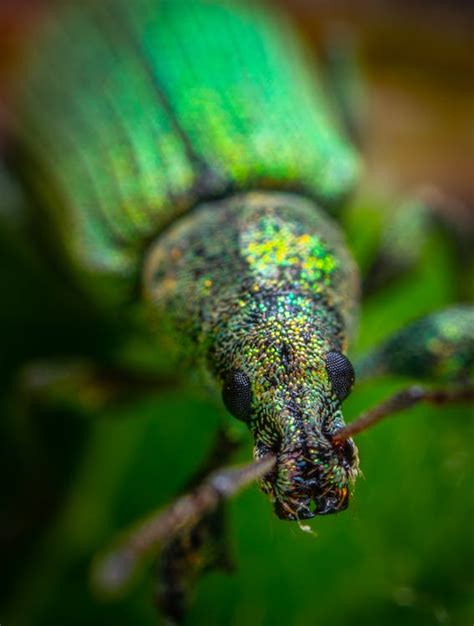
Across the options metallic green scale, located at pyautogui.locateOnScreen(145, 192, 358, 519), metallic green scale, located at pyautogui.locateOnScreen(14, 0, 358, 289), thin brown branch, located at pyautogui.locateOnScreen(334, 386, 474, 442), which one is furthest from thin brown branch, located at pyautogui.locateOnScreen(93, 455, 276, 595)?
metallic green scale, located at pyautogui.locateOnScreen(14, 0, 358, 289)

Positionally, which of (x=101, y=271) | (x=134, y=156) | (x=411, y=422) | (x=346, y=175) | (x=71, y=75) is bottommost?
(x=411, y=422)

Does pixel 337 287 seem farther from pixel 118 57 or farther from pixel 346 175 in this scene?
pixel 118 57

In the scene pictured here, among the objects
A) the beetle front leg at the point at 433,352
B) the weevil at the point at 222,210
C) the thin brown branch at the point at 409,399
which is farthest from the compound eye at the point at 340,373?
the beetle front leg at the point at 433,352

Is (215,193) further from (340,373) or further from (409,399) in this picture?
(409,399)

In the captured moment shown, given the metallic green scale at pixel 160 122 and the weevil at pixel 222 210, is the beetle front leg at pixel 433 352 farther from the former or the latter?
the metallic green scale at pixel 160 122

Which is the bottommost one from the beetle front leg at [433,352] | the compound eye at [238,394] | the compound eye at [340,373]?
the beetle front leg at [433,352]

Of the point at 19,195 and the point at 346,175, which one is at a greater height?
the point at 19,195

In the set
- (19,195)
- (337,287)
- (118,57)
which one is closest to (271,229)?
(337,287)

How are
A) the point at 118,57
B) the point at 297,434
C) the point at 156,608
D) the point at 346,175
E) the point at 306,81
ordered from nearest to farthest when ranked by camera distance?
the point at 297,434 < the point at 156,608 < the point at 346,175 < the point at 118,57 < the point at 306,81
